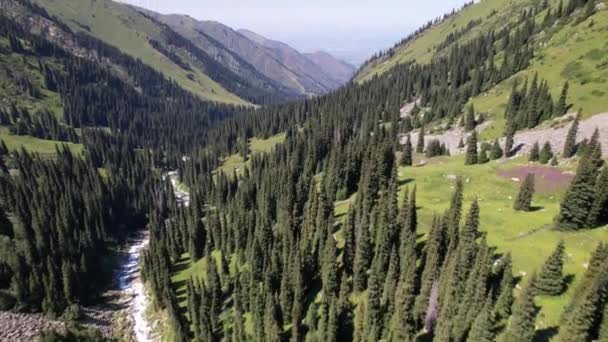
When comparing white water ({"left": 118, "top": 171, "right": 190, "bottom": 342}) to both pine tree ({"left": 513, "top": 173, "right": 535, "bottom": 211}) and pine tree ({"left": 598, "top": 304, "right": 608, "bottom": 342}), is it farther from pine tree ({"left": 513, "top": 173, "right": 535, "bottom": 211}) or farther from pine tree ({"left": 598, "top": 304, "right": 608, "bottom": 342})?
pine tree ({"left": 598, "top": 304, "right": 608, "bottom": 342})

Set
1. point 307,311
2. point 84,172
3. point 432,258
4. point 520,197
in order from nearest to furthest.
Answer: point 432,258
point 520,197
point 307,311
point 84,172

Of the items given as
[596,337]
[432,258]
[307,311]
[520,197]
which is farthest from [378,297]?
[520,197]

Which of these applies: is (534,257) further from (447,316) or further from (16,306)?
(16,306)

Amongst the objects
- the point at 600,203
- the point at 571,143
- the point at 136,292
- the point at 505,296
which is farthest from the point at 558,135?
the point at 136,292

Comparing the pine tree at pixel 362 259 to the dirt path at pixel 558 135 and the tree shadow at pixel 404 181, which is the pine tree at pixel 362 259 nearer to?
the tree shadow at pixel 404 181

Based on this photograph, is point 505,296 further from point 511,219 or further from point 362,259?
point 511,219

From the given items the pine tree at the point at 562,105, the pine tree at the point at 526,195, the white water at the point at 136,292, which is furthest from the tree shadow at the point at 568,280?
the pine tree at the point at 562,105
